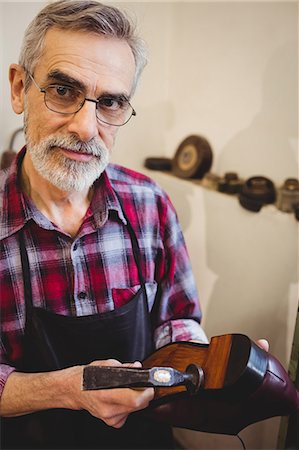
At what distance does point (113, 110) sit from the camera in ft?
3.90

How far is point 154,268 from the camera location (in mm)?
1416

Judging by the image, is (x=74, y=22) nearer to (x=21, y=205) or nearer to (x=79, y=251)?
(x=21, y=205)

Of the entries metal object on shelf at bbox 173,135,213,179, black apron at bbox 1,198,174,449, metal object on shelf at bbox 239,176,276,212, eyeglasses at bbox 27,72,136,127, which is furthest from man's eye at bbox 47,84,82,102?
metal object on shelf at bbox 173,135,213,179

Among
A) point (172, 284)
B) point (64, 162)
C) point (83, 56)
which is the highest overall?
point (83, 56)

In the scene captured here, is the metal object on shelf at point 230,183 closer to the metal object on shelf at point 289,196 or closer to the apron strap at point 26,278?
the metal object on shelf at point 289,196

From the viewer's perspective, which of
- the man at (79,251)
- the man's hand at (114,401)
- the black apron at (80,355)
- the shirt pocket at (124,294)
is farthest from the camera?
the shirt pocket at (124,294)

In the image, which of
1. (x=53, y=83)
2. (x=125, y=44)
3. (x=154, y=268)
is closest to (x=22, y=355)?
(x=154, y=268)

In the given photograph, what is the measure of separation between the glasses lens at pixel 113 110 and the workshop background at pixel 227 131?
57 centimetres

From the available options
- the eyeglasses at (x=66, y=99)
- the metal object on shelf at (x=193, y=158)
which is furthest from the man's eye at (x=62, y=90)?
the metal object on shelf at (x=193, y=158)

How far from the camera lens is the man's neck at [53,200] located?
125 centimetres

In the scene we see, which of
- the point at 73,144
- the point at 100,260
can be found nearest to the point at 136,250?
the point at 100,260

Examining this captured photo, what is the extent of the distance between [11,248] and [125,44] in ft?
1.97

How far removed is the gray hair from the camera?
1.08 meters

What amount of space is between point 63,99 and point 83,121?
8cm
